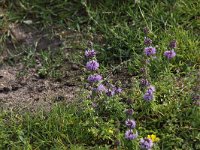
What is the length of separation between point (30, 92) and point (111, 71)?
545 mm

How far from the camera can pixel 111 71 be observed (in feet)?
11.7

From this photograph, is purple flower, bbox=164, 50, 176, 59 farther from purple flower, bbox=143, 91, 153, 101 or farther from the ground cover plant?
purple flower, bbox=143, 91, 153, 101

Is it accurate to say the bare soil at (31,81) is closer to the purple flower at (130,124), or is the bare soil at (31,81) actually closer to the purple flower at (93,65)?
the purple flower at (93,65)

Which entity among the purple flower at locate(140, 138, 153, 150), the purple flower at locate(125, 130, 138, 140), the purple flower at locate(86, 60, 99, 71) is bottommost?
the purple flower at locate(125, 130, 138, 140)

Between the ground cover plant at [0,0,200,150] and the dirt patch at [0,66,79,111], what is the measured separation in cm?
4

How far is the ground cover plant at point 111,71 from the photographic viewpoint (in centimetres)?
305

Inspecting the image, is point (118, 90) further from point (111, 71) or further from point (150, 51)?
point (111, 71)

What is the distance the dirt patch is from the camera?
342 cm

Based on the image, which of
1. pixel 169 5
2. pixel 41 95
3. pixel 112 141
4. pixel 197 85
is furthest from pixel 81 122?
pixel 169 5

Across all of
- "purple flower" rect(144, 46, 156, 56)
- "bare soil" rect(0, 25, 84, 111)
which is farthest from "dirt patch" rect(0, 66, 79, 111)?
"purple flower" rect(144, 46, 156, 56)

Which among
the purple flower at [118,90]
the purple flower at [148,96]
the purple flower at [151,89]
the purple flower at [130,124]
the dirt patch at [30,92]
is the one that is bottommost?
the dirt patch at [30,92]

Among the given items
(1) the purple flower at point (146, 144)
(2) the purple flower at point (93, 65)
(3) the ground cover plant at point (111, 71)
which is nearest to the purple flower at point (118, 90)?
(3) the ground cover plant at point (111, 71)

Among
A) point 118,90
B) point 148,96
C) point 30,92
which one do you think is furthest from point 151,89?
point 30,92

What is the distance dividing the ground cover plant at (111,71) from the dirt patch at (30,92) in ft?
0.13
